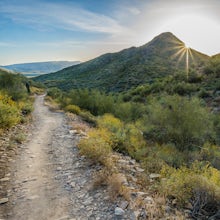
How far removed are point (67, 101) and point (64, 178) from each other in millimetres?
22701

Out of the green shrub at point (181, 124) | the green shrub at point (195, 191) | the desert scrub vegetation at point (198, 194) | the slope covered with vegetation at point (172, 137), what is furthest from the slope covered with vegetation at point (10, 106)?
the green shrub at point (181, 124)

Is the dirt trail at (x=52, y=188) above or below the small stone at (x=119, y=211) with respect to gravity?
below

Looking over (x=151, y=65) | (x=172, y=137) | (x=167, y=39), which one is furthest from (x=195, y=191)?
(x=167, y=39)

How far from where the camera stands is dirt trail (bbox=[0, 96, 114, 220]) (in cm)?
442

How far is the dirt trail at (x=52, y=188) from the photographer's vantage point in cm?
442

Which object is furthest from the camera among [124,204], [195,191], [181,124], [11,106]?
[11,106]

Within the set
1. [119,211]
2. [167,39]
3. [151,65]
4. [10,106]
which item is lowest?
[119,211]

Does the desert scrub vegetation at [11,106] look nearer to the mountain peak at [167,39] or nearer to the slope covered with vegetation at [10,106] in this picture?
the slope covered with vegetation at [10,106]

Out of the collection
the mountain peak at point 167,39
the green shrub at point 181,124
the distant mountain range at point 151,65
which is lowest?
the green shrub at point 181,124

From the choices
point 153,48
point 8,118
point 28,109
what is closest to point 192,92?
point 28,109

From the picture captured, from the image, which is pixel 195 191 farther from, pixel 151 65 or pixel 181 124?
pixel 151 65

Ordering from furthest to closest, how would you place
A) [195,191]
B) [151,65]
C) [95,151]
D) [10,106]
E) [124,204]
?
[151,65] → [10,106] → [95,151] → [195,191] → [124,204]

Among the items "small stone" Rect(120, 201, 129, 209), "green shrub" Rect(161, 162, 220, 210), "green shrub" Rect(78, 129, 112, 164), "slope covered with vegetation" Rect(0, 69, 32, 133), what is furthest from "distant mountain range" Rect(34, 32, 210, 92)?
"small stone" Rect(120, 201, 129, 209)

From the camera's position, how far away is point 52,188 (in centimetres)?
547
